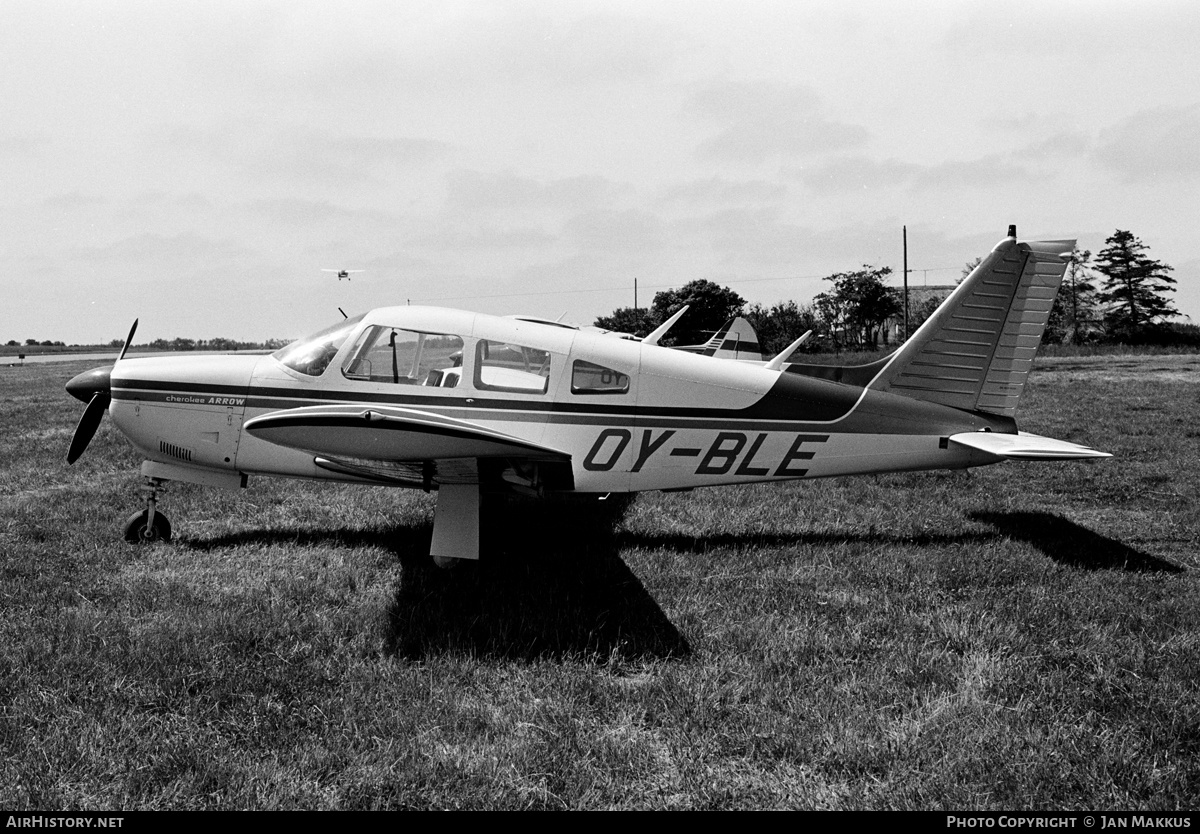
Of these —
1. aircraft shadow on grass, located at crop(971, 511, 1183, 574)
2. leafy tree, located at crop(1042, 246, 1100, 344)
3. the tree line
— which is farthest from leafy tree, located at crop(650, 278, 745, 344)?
aircraft shadow on grass, located at crop(971, 511, 1183, 574)

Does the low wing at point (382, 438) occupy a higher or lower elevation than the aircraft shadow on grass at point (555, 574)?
higher

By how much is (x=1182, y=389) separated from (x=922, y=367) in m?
18.2

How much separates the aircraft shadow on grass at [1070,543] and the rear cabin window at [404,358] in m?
5.15

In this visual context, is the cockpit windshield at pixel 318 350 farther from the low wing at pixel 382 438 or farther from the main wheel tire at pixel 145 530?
the main wheel tire at pixel 145 530

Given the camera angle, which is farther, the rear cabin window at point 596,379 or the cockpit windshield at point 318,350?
the cockpit windshield at point 318,350

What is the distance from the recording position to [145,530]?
662cm

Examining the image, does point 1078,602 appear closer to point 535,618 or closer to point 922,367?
Result: point 922,367

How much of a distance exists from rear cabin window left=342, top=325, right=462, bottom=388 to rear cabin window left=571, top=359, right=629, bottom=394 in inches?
38.1

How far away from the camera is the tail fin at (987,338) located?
6.81m

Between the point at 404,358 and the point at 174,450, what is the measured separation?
2.22 metres

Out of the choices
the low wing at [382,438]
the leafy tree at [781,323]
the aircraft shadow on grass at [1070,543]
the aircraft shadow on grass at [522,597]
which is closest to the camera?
the aircraft shadow on grass at [522,597]

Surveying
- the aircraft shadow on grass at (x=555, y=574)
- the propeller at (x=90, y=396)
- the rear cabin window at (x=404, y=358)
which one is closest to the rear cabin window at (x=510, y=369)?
the rear cabin window at (x=404, y=358)

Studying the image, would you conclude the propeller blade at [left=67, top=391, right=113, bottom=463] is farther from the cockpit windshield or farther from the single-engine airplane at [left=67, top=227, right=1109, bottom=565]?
the cockpit windshield

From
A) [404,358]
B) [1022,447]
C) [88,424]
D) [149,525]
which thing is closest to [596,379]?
[404,358]
